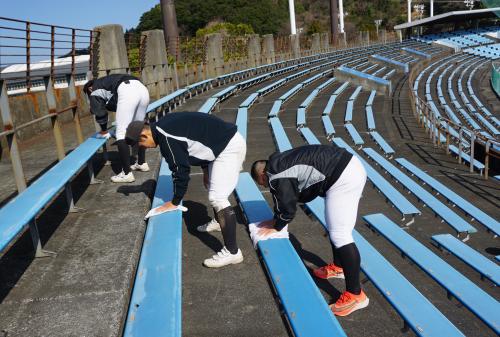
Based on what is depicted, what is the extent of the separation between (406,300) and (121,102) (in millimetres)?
3910

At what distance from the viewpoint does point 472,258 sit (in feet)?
16.7

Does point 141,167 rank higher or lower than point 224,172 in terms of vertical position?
lower

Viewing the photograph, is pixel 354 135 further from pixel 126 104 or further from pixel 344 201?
pixel 344 201

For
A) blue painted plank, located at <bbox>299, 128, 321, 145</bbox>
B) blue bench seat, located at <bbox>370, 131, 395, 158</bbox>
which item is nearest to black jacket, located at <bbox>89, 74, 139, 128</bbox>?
blue painted plank, located at <bbox>299, 128, 321, 145</bbox>

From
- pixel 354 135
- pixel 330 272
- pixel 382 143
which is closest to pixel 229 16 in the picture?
pixel 354 135

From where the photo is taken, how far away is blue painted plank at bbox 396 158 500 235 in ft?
21.6

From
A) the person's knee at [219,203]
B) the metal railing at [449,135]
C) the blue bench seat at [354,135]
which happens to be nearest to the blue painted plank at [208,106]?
the blue bench seat at [354,135]

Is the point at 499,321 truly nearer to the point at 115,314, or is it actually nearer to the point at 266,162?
the point at 266,162

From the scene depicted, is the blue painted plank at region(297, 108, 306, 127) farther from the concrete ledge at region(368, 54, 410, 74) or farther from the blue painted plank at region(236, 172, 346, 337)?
the concrete ledge at region(368, 54, 410, 74)

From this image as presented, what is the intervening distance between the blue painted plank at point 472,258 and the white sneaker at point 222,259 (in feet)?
8.33

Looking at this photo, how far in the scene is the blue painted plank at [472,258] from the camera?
4.70 meters

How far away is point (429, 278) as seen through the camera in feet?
15.7

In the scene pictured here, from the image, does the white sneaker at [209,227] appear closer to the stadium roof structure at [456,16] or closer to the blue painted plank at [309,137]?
the blue painted plank at [309,137]

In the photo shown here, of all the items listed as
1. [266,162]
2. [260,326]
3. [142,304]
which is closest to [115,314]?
[142,304]
